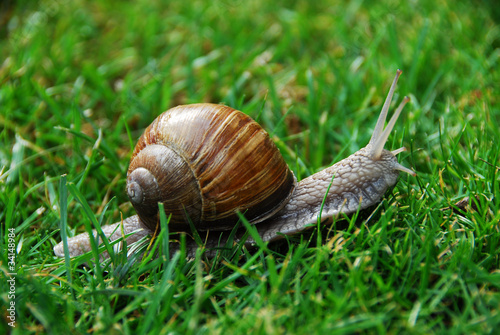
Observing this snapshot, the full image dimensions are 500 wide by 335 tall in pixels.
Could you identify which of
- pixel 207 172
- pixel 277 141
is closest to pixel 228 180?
pixel 207 172

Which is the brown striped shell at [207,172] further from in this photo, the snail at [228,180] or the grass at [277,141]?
the grass at [277,141]

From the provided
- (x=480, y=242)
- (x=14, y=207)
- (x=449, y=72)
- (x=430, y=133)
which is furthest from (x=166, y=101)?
(x=480, y=242)

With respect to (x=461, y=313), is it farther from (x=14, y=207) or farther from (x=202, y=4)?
(x=202, y=4)

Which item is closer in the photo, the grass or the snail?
the grass

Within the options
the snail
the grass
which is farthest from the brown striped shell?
the grass

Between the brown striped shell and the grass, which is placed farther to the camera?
the brown striped shell

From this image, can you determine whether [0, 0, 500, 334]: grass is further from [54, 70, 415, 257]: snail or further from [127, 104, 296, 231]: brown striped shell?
[127, 104, 296, 231]: brown striped shell
